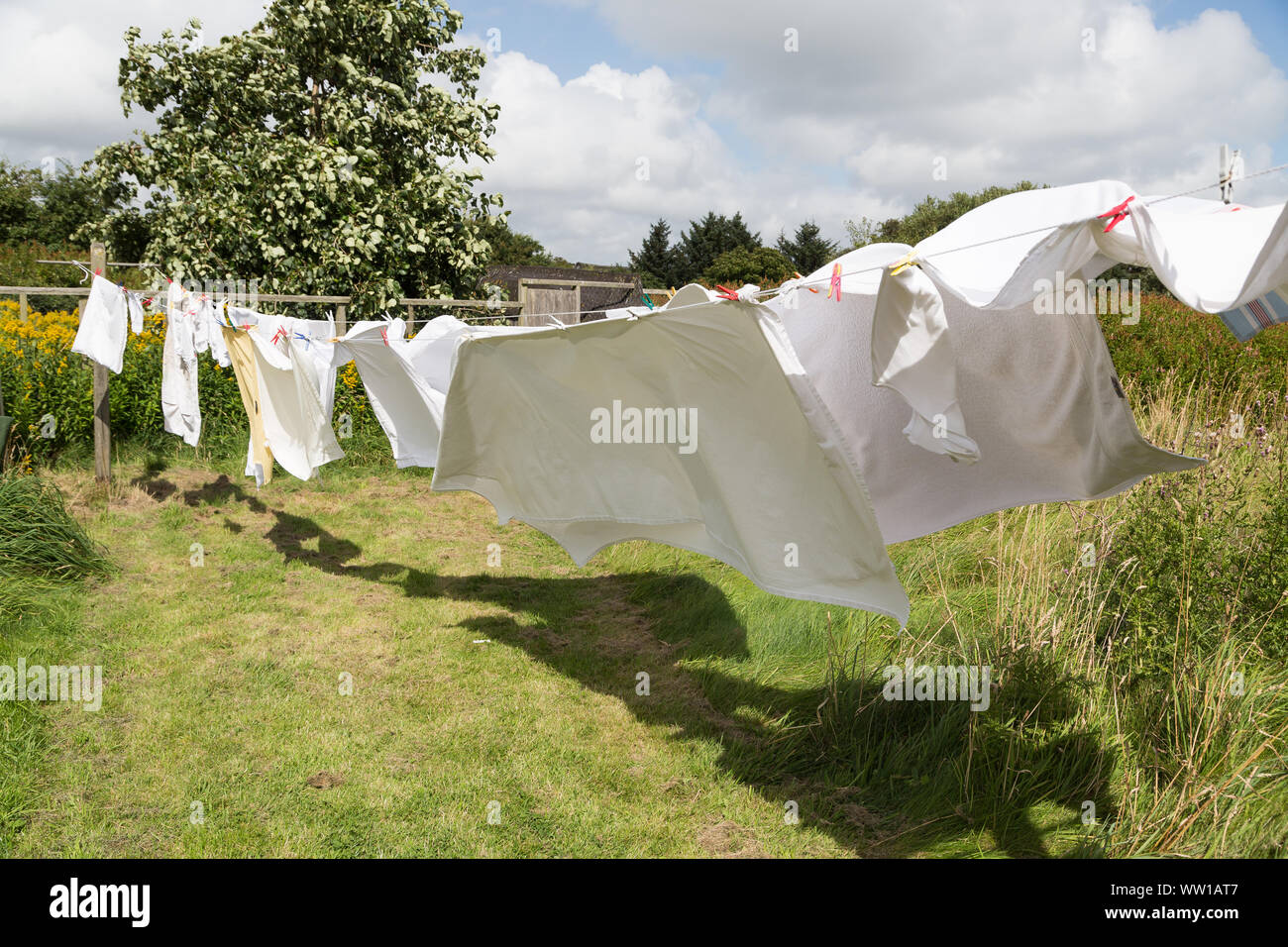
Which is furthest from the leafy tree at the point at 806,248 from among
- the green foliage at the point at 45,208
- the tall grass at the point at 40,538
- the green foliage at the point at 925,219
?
the tall grass at the point at 40,538

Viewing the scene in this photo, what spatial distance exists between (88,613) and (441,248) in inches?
286

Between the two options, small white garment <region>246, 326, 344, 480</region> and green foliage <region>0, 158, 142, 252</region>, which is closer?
small white garment <region>246, 326, 344, 480</region>

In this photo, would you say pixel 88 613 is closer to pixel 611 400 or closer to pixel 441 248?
pixel 611 400

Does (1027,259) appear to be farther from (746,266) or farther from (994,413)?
(746,266)

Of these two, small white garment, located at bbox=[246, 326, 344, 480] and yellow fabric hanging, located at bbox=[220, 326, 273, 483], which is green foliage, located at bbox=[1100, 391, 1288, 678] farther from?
yellow fabric hanging, located at bbox=[220, 326, 273, 483]

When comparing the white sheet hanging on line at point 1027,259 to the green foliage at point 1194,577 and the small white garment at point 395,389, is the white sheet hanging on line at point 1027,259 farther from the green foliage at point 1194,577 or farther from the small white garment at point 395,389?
the small white garment at point 395,389

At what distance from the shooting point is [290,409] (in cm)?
621

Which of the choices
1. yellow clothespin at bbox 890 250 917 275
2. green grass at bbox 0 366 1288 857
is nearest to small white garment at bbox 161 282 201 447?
green grass at bbox 0 366 1288 857

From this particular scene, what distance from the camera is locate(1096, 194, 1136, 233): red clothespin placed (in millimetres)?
2320

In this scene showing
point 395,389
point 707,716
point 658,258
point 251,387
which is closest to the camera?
point 707,716

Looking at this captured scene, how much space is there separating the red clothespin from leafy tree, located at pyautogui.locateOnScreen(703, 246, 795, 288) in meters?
38.0

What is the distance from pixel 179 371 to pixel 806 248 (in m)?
45.4

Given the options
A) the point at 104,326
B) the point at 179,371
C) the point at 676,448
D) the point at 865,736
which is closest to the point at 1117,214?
the point at 676,448

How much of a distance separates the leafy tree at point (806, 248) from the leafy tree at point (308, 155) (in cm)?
3806
